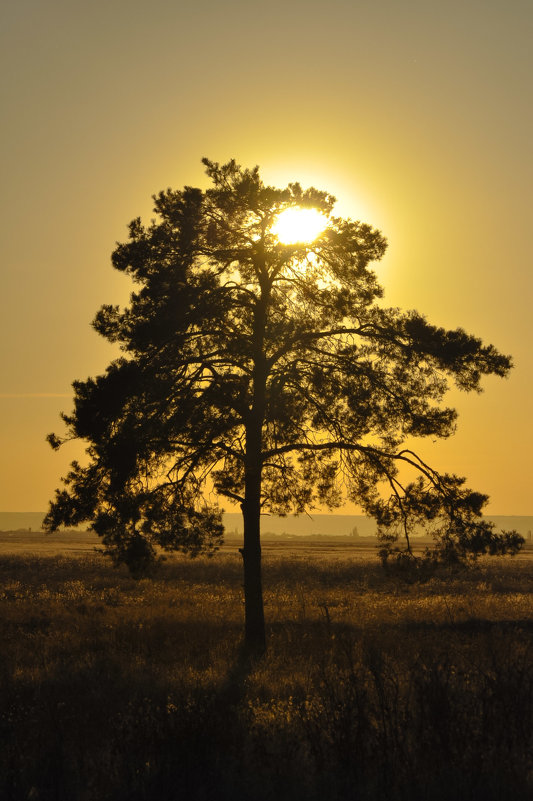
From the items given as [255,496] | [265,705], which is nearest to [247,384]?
[255,496]

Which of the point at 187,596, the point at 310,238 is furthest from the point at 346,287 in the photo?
the point at 187,596

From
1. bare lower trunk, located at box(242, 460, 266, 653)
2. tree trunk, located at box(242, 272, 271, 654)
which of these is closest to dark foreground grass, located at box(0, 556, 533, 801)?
bare lower trunk, located at box(242, 460, 266, 653)

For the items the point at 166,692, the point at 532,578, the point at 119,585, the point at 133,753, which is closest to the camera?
the point at 133,753

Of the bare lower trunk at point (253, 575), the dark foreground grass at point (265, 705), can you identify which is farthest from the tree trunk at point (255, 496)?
the dark foreground grass at point (265, 705)

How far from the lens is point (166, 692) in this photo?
10461 mm

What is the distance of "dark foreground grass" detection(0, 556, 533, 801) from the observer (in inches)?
256

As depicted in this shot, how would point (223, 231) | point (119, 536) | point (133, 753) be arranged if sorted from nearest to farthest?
point (133, 753) < point (119, 536) < point (223, 231)

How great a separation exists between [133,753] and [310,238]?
12.5m

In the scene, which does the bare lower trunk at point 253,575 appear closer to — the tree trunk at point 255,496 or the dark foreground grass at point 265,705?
the tree trunk at point 255,496

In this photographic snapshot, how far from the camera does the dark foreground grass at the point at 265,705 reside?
6512 millimetres

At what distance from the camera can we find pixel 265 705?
9008 millimetres

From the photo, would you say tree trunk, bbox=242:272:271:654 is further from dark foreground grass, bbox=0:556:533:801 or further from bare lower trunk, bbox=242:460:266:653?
dark foreground grass, bbox=0:556:533:801

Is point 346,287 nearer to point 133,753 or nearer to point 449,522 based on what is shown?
point 449,522

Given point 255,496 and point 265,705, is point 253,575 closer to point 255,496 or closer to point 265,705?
point 255,496
